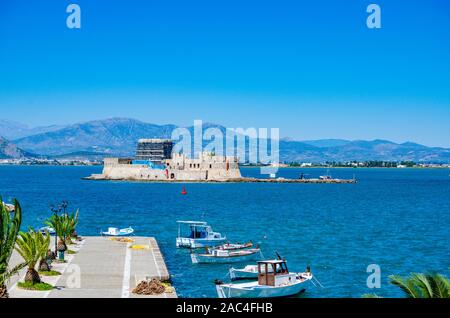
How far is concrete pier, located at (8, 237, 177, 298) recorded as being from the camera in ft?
76.6

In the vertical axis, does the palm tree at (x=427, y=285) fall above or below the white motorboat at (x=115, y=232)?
above

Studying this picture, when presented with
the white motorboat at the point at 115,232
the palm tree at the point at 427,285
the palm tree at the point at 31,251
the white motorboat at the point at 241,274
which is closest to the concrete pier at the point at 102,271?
the palm tree at the point at 31,251

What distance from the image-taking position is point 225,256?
131 ft

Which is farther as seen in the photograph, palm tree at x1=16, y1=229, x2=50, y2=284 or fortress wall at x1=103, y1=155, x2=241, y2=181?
fortress wall at x1=103, y1=155, x2=241, y2=181

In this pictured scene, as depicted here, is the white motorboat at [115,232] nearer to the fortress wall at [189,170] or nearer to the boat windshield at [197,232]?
the boat windshield at [197,232]

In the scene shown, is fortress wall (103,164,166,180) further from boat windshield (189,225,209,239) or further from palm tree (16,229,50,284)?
palm tree (16,229,50,284)

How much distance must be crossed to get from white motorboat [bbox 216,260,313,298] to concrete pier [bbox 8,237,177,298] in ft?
10.1

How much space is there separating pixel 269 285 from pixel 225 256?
12.0 m

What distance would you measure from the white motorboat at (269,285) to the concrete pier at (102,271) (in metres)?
3.07

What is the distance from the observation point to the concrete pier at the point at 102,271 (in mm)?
23361

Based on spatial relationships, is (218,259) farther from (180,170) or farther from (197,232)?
(180,170)

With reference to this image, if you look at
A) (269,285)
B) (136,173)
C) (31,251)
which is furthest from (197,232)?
(136,173)

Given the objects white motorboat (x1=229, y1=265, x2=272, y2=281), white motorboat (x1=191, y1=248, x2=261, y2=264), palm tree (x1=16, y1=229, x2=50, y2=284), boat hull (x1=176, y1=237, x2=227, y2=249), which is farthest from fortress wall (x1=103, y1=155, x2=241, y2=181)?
palm tree (x1=16, y1=229, x2=50, y2=284)

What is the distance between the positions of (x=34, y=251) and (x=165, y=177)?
135404 millimetres
